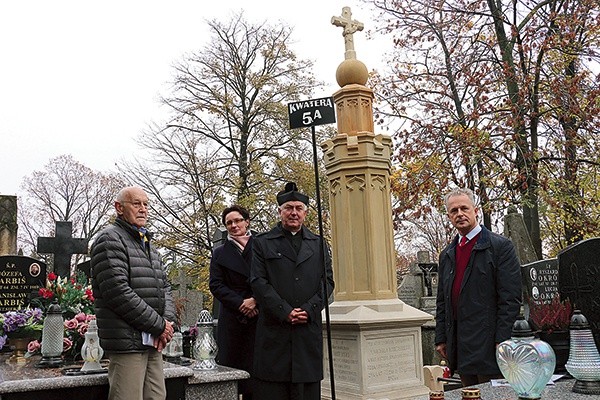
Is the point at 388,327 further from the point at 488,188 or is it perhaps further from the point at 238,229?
the point at 488,188

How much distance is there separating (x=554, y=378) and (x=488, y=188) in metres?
9.96

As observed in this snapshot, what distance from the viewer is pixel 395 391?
18.1 ft

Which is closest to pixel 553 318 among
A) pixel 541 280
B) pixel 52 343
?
pixel 52 343

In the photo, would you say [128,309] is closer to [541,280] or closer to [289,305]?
[289,305]

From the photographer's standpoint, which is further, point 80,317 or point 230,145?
point 230,145

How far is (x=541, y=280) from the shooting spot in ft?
23.4

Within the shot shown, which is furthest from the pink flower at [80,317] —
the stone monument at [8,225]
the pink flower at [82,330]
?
the stone monument at [8,225]

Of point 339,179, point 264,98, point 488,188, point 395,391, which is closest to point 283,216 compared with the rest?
point 339,179

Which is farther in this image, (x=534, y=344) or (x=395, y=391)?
(x=395, y=391)

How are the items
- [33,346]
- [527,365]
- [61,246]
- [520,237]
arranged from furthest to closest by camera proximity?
1. [520,237]
2. [61,246]
3. [33,346]
4. [527,365]

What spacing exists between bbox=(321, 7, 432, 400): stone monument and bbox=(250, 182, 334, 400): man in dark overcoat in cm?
144

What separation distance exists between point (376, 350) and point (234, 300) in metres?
1.76

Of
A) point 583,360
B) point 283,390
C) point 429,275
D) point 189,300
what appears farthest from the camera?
point 189,300

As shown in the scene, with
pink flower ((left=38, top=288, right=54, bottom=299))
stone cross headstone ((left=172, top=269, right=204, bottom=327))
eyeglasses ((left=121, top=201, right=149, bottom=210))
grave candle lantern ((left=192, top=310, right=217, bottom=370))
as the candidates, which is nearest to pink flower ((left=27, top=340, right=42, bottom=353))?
pink flower ((left=38, top=288, right=54, bottom=299))
